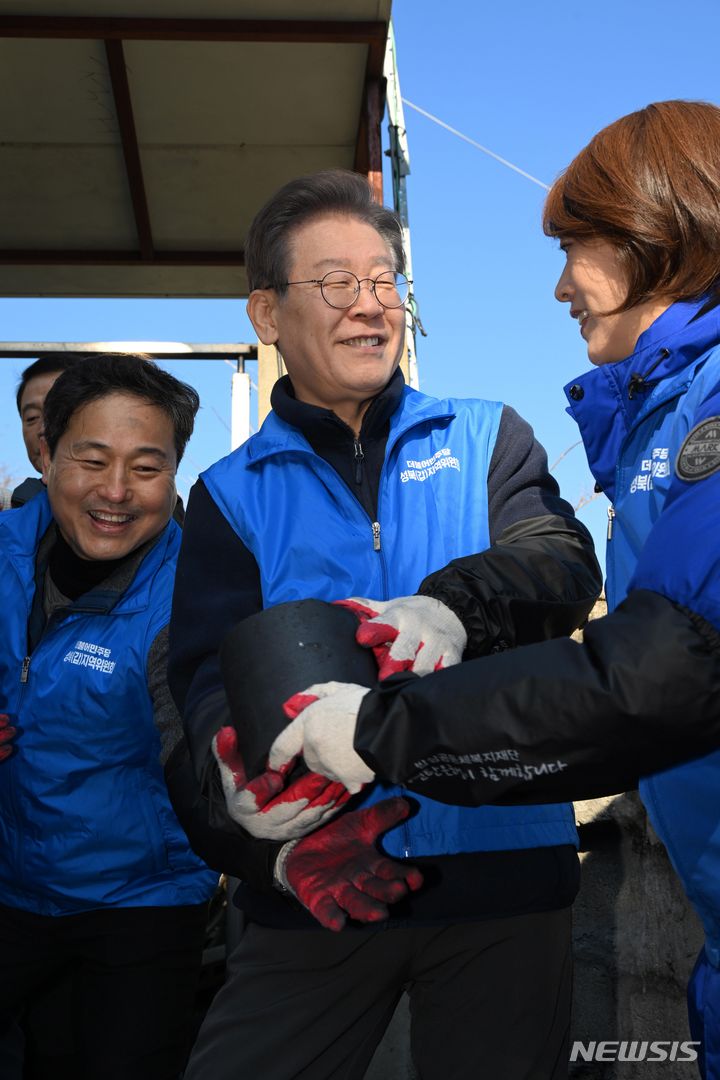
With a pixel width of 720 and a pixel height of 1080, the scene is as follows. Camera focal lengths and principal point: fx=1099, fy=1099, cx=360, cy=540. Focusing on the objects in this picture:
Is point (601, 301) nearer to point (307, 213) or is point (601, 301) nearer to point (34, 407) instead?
point (307, 213)

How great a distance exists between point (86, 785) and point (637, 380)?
5.68 feet

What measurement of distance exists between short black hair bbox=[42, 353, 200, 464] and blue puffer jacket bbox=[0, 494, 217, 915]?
59cm

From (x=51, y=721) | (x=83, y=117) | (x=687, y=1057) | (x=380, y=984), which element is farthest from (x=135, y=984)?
(x=83, y=117)

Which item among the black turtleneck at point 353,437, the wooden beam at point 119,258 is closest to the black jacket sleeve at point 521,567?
the black turtleneck at point 353,437

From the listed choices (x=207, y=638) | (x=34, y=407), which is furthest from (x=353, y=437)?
(x=34, y=407)

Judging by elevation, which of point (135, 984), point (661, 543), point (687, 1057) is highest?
point (661, 543)

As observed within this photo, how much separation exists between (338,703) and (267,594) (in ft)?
1.71

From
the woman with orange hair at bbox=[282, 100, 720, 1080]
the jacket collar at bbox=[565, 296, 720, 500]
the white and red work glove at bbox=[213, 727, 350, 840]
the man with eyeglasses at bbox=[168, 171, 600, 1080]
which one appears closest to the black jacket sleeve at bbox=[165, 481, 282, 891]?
the man with eyeglasses at bbox=[168, 171, 600, 1080]

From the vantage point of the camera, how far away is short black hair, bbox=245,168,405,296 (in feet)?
8.09

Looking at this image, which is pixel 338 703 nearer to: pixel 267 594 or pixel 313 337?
pixel 267 594

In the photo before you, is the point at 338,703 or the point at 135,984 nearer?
the point at 338,703

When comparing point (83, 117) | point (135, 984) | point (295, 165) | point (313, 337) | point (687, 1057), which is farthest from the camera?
point (295, 165)

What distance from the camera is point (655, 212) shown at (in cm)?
183

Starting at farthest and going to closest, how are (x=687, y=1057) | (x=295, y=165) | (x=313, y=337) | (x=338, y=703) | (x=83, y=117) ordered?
(x=295, y=165) → (x=83, y=117) → (x=687, y=1057) → (x=313, y=337) → (x=338, y=703)
